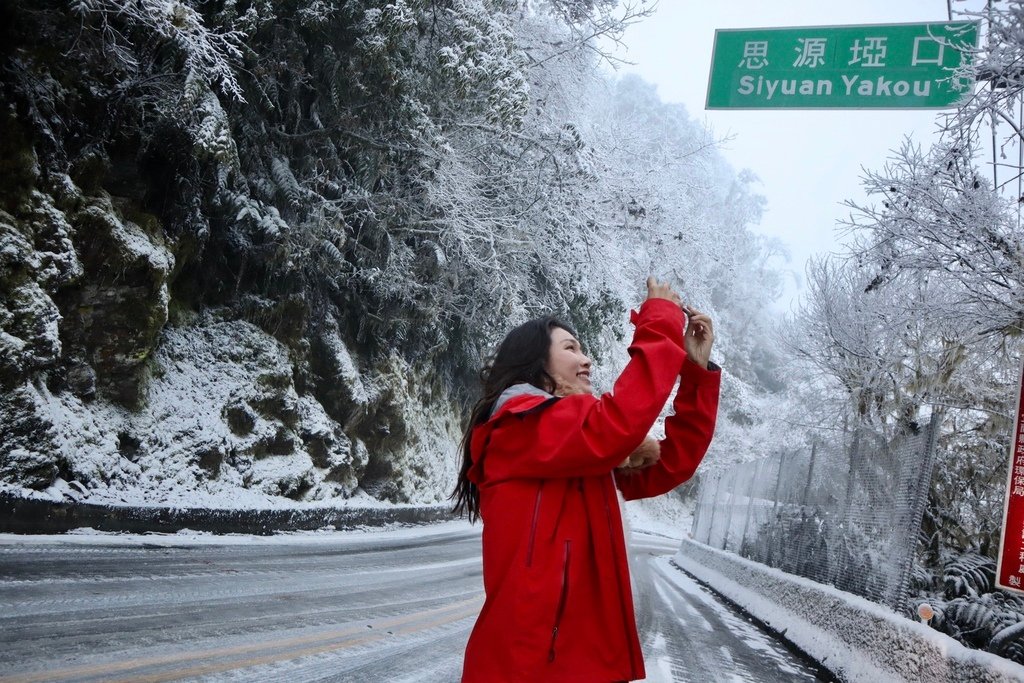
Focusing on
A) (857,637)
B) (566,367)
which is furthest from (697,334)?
(857,637)

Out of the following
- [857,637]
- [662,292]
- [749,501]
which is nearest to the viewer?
[662,292]

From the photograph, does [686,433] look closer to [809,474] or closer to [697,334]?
[697,334]

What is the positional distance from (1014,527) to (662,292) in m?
4.80

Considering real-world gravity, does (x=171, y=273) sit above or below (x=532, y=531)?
above

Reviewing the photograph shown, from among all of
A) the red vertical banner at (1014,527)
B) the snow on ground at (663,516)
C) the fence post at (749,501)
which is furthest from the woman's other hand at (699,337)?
the snow on ground at (663,516)

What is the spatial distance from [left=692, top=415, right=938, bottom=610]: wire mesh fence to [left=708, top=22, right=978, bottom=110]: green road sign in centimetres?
302

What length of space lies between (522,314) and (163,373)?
917 centimetres

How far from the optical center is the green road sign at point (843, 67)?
23.8 ft

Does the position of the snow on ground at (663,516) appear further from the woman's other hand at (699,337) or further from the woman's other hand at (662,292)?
the woman's other hand at (662,292)

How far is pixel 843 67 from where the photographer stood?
7.58 m

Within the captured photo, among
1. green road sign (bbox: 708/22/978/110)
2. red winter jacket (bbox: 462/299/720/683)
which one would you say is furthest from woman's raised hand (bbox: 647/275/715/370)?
green road sign (bbox: 708/22/978/110)

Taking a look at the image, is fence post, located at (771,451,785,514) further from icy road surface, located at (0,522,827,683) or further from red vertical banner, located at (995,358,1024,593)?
red vertical banner, located at (995,358,1024,593)

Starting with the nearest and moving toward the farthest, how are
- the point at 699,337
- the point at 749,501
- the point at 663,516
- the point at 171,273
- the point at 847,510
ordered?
the point at 699,337, the point at 847,510, the point at 171,273, the point at 749,501, the point at 663,516

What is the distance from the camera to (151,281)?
40.4 ft
